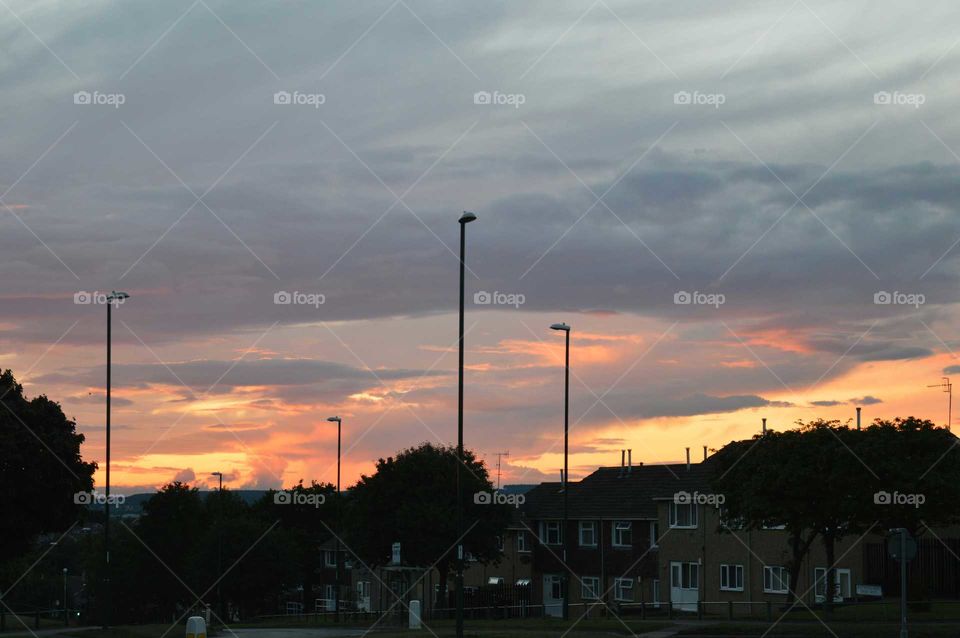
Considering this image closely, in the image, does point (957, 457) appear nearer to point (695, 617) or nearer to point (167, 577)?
point (695, 617)

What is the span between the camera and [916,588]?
142ft

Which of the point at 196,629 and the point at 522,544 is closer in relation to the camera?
the point at 196,629

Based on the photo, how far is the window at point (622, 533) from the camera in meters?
65.9

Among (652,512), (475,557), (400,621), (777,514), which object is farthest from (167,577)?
(777,514)

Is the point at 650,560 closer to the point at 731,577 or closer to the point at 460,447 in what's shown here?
the point at 731,577

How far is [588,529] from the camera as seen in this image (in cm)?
6888

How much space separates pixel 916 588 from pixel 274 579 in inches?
1990

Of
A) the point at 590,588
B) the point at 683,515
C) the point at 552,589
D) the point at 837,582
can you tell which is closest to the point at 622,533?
the point at 590,588

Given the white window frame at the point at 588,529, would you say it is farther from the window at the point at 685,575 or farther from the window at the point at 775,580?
the window at the point at 775,580

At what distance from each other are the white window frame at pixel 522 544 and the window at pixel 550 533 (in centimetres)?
134

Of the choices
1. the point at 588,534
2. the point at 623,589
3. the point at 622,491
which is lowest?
the point at 623,589

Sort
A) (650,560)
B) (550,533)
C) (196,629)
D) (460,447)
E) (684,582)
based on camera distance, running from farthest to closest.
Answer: (550,533) < (650,560) < (684,582) < (460,447) < (196,629)

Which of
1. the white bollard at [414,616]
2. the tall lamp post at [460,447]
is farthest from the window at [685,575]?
the tall lamp post at [460,447]

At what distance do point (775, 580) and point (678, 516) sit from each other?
7684 mm
